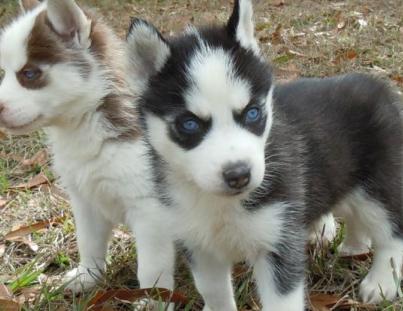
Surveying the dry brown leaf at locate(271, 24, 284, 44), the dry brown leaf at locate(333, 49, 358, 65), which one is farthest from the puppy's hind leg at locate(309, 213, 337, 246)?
the dry brown leaf at locate(271, 24, 284, 44)

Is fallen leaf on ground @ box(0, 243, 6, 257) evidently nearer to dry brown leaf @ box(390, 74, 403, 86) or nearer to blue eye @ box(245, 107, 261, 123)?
blue eye @ box(245, 107, 261, 123)

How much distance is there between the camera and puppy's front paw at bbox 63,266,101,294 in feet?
12.5

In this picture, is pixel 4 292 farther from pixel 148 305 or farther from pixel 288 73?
pixel 288 73

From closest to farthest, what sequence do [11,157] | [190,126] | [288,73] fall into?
[190,126], [11,157], [288,73]

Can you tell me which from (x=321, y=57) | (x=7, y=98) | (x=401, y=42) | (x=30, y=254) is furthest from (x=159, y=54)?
(x=401, y=42)

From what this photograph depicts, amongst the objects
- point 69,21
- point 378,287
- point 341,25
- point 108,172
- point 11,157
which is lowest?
point 341,25

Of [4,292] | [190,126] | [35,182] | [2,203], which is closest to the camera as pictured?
[190,126]

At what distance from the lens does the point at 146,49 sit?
2885 millimetres

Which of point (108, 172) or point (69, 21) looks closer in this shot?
point (108, 172)

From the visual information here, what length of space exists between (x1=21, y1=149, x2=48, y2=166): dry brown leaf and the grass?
3 centimetres

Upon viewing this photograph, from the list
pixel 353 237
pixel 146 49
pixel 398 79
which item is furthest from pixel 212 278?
pixel 398 79

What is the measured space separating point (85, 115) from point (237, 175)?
1.47 meters

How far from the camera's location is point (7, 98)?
11.8ft

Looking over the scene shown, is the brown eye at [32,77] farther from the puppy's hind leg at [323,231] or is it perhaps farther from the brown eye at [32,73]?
the puppy's hind leg at [323,231]
